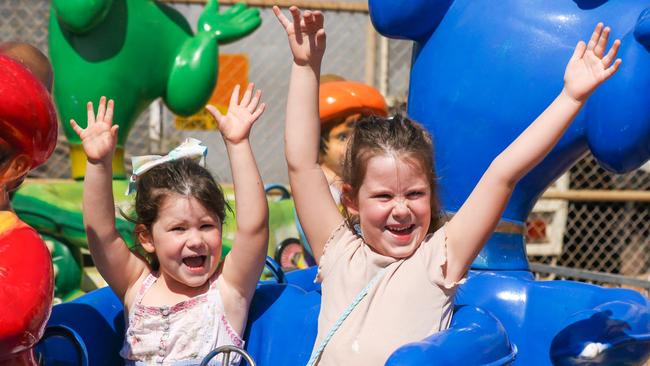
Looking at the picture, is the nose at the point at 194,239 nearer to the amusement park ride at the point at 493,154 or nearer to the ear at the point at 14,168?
the amusement park ride at the point at 493,154

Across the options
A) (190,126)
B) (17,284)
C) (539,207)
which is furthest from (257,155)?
(17,284)

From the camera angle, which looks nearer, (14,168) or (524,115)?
(14,168)

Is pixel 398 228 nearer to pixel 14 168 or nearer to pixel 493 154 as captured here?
pixel 493 154

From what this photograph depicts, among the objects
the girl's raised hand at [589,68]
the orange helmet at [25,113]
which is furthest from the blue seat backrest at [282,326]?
the girl's raised hand at [589,68]

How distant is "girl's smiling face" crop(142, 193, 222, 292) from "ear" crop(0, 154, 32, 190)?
0.40 meters

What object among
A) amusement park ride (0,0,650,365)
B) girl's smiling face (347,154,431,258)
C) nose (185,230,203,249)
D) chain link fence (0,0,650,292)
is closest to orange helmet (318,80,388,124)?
amusement park ride (0,0,650,365)

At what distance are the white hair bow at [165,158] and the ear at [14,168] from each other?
415 mm

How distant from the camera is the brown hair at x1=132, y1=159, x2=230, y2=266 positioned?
8.13 feet

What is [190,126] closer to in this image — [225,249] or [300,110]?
[225,249]

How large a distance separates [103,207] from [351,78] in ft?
14.8

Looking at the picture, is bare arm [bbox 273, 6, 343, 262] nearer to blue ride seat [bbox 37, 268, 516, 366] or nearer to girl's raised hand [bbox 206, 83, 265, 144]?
girl's raised hand [bbox 206, 83, 265, 144]

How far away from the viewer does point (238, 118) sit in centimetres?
238

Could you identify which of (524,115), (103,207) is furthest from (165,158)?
(524,115)

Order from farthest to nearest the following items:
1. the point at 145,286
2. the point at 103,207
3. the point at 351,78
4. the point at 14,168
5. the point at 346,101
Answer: the point at 351,78 → the point at 346,101 → the point at 145,286 → the point at 103,207 → the point at 14,168
